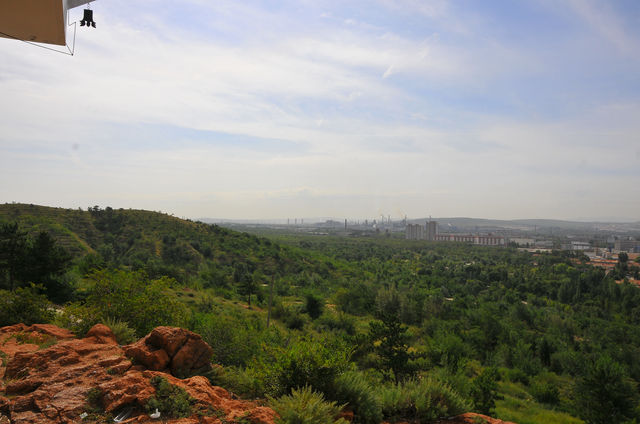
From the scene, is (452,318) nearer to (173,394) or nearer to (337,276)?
(337,276)

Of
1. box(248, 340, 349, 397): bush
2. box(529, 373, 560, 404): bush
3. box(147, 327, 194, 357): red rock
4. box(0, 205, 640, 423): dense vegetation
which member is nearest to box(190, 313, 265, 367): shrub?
box(0, 205, 640, 423): dense vegetation

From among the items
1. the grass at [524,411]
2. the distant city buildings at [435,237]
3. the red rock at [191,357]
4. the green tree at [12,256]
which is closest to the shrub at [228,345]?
the red rock at [191,357]

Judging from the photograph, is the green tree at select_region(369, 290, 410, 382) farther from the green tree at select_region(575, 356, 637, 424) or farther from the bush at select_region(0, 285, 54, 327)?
the bush at select_region(0, 285, 54, 327)

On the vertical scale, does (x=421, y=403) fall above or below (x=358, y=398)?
below

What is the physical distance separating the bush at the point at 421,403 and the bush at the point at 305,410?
144cm

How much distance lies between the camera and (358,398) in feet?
18.6

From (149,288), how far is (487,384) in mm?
12370

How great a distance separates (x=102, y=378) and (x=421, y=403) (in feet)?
17.2

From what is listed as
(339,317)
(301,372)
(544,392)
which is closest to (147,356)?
(301,372)

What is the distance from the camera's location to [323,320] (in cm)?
2586

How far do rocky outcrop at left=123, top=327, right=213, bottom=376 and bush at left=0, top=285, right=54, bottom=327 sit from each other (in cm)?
471

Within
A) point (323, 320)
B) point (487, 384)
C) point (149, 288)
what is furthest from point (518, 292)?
point (149, 288)

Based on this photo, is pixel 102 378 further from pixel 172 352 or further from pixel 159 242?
pixel 159 242

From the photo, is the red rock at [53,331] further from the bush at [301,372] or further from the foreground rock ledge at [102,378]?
the bush at [301,372]
